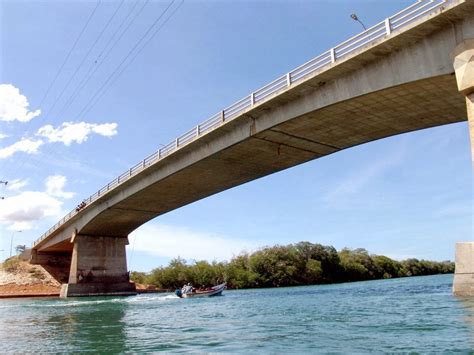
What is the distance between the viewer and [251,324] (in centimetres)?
1738

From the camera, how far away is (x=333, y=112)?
79.4 ft

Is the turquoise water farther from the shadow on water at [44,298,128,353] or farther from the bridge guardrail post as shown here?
the bridge guardrail post

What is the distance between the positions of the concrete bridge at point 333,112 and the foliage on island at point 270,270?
117 ft

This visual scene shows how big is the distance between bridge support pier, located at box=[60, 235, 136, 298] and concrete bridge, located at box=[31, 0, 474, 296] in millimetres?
9819

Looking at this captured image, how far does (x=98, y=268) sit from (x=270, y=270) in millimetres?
36246

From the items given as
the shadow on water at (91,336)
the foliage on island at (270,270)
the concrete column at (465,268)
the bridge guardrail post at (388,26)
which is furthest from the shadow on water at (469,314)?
the foliage on island at (270,270)

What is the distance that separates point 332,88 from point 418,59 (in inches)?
205

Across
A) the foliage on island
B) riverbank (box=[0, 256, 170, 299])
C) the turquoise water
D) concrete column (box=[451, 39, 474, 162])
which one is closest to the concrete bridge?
concrete column (box=[451, 39, 474, 162])

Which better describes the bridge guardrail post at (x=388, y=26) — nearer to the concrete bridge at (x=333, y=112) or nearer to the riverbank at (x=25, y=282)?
the concrete bridge at (x=333, y=112)

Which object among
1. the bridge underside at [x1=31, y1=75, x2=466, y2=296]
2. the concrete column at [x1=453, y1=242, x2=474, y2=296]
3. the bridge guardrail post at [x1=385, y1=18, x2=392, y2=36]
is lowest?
the concrete column at [x1=453, y1=242, x2=474, y2=296]

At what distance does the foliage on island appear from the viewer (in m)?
82.2

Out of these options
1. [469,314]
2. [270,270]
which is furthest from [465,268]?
[270,270]

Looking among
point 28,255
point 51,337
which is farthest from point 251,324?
point 28,255

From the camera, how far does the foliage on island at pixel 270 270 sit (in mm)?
82188
